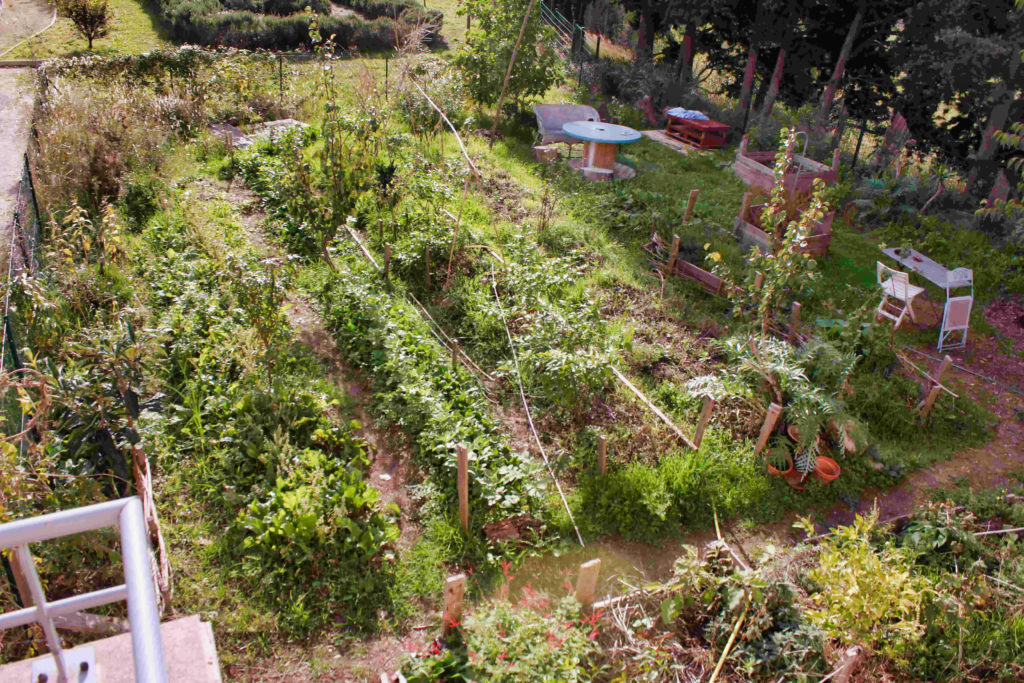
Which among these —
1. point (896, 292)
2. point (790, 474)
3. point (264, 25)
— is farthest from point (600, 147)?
point (264, 25)

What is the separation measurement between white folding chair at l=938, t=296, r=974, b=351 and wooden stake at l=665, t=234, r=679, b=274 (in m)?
3.14

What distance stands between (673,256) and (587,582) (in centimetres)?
529

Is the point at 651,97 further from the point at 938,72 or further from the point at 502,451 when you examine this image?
the point at 502,451

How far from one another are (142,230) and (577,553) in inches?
274

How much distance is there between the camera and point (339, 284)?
7.19m

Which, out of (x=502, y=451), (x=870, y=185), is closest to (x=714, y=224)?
(x=870, y=185)

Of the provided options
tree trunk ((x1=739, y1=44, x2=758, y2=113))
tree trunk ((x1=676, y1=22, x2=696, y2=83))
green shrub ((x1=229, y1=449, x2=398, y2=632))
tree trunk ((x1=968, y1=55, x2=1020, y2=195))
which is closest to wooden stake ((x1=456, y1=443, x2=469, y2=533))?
green shrub ((x1=229, y1=449, x2=398, y2=632))

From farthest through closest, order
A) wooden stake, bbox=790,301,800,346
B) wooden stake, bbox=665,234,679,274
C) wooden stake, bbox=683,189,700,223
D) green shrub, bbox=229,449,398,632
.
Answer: wooden stake, bbox=683,189,700,223 < wooden stake, bbox=665,234,679,274 < wooden stake, bbox=790,301,800,346 < green shrub, bbox=229,449,398,632

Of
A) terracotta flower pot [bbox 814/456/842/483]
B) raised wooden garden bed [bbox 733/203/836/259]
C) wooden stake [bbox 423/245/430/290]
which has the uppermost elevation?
raised wooden garden bed [bbox 733/203/836/259]

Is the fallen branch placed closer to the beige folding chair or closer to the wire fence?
the beige folding chair

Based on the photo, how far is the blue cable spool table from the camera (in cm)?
1109

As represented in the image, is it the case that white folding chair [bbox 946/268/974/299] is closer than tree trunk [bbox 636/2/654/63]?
Yes

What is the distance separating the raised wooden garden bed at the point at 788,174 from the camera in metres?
8.95

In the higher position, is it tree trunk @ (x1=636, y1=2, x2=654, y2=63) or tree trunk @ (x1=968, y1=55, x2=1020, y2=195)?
tree trunk @ (x1=636, y1=2, x2=654, y2=63)
